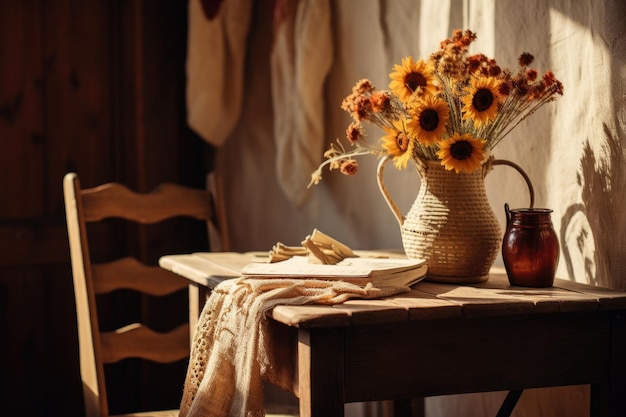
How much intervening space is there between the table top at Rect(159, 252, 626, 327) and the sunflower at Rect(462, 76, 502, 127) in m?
0.26

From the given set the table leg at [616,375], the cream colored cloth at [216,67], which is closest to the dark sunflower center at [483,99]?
the table leg at [616,375]

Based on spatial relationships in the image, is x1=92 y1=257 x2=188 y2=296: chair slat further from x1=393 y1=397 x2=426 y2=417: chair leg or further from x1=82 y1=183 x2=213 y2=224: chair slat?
x1=393 y1=397 x2=426 y2=417: chair leg

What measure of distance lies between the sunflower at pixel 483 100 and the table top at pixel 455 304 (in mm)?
264

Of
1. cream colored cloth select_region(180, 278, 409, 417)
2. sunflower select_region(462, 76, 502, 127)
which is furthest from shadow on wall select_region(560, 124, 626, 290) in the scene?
cream colored cloth select_region(180, 278, 409, 417)

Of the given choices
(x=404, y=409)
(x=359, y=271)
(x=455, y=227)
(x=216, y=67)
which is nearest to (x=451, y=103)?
(x=455, y=227)

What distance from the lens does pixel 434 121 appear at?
1271mm

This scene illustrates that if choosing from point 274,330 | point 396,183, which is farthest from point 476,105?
point 396,183

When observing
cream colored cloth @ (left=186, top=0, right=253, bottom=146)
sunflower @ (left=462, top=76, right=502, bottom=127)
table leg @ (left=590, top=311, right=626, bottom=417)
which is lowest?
table leg @ (left=590, top=311, right=626, bottom=417)

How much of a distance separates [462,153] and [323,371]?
412mm

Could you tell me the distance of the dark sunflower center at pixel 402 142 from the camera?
51.8 inches

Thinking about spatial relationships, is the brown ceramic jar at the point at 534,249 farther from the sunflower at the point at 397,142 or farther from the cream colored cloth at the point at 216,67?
the cream colored cloth at the point at 216,67

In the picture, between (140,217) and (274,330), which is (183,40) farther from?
(274,330)

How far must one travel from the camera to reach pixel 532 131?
60.7 inches

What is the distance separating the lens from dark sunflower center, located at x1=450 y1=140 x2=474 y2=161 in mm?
1268
